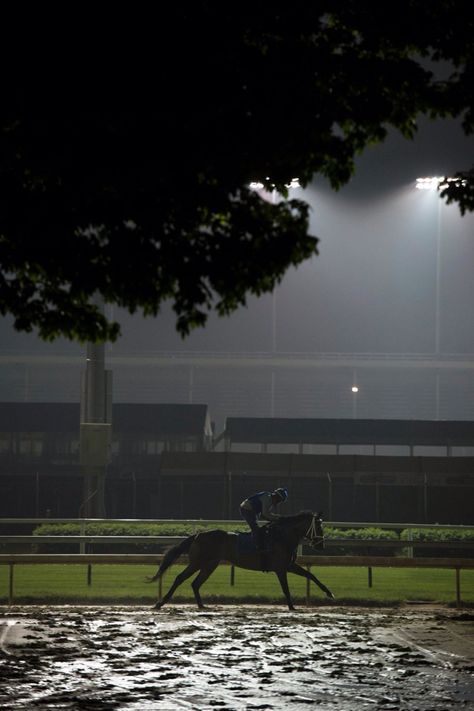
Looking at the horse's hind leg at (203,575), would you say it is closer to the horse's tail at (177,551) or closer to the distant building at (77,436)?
the horse's tail at (177,551)

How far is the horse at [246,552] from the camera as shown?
14406 millimetres

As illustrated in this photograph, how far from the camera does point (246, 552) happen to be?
14.7 metres

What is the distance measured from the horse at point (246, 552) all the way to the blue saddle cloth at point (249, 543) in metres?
0.02

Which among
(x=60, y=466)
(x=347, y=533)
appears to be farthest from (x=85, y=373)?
(x=60, y=466)

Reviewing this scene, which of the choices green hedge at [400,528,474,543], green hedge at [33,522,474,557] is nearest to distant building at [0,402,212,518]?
Result: green hedge at [33,522,474,557]

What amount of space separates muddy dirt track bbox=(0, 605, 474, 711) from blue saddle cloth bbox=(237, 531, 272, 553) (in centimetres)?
96

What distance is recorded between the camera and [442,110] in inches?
320

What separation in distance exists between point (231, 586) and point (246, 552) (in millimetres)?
2624

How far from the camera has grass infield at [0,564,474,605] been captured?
1600 centimetres

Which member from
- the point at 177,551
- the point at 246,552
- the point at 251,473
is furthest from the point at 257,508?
the point at 251,473

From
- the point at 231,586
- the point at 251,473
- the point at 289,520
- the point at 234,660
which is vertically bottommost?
the point at 231,586

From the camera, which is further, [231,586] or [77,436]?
[77,436]

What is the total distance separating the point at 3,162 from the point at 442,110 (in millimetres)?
3101

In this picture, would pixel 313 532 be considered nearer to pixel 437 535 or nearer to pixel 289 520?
pixel 289 520
